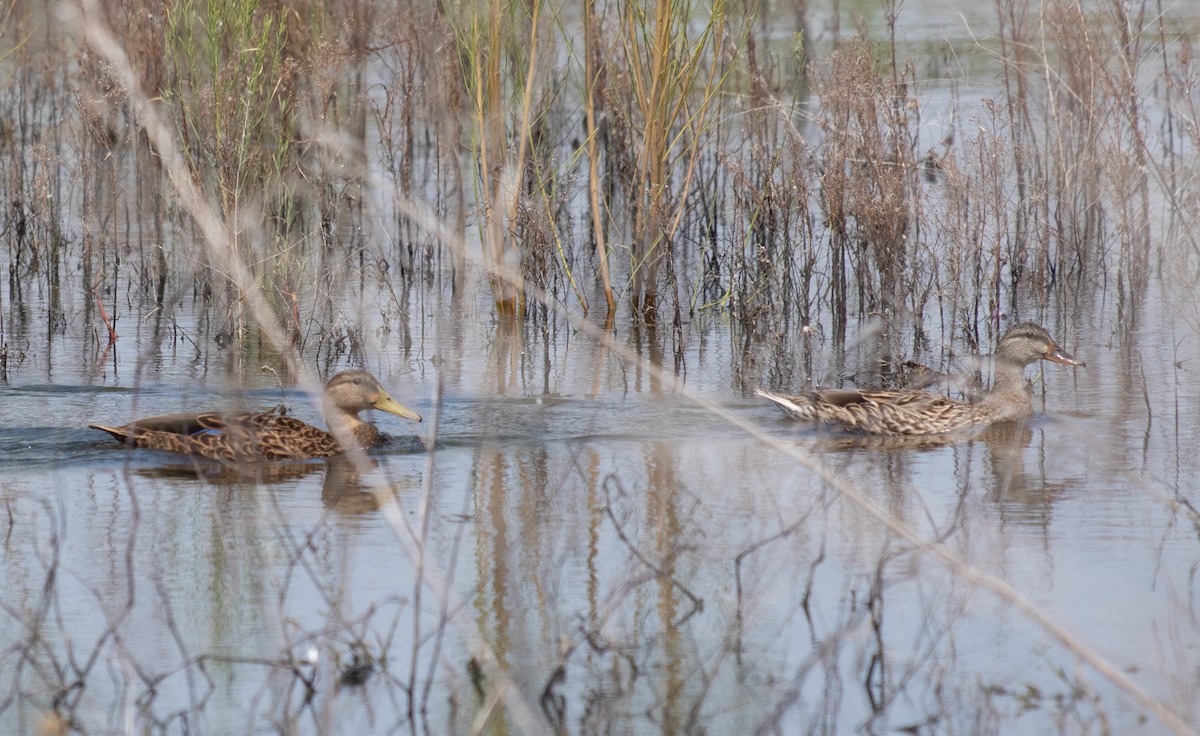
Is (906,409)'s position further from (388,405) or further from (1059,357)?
(388,405)

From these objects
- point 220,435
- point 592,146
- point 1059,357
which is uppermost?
point 592,146

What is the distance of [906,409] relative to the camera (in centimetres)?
857

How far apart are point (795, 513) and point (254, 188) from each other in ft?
17.4

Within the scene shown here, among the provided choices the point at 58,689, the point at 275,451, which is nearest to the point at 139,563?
the point at 58,689

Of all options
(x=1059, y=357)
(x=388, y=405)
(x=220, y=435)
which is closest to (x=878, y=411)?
(x=1059, y=357)

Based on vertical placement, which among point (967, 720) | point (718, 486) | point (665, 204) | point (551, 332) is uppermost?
point (665, 204)

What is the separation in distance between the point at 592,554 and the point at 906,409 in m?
3.04

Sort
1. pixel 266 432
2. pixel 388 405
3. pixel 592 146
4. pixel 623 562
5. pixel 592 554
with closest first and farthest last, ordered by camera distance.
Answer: pixel 623 562, pixel 592 554, pixel 266 432, pixel 388 405, pixel 592 146

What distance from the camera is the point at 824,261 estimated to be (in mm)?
12180

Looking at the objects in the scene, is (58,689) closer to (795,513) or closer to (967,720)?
(967,720)

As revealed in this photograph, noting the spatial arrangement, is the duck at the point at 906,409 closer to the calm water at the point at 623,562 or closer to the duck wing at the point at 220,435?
the calm water at the point at 623,562

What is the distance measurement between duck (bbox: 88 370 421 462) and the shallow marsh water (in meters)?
0.11

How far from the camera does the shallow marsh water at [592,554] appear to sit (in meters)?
4.59

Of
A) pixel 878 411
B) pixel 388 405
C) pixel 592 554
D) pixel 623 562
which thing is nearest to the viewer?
pixel 623 562
